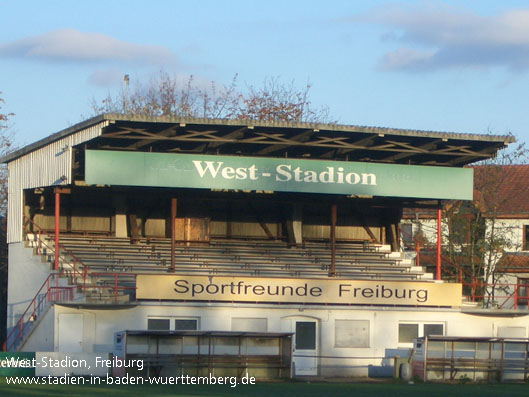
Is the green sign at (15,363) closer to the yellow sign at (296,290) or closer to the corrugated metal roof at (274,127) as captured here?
the yellow sign at (296,290)

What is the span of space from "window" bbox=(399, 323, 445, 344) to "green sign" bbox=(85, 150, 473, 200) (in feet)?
14.3

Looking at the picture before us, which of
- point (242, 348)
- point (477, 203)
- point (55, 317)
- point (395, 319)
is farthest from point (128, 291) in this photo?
point (477, 203)

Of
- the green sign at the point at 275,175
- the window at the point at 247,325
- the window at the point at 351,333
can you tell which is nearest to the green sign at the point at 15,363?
→ the green sign at the point at 275,175

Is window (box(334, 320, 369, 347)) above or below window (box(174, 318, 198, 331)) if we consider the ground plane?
below

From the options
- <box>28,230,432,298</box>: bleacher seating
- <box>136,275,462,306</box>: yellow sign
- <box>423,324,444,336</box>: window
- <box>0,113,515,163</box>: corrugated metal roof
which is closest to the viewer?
<box>0,113,515,163</box>: corrugated metal roof

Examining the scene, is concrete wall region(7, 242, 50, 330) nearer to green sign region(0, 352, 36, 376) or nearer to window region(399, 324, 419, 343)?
green sign region(0, 352, 36, 376)

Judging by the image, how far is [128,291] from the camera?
33.3m

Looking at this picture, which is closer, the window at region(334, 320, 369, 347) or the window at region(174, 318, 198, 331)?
the window at region(174, 318, 198, 331)

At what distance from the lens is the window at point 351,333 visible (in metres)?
33.7

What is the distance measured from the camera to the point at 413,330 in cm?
3431

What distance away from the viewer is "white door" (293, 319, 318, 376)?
33.3 m

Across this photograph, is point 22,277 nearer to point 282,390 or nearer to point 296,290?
point 296,290

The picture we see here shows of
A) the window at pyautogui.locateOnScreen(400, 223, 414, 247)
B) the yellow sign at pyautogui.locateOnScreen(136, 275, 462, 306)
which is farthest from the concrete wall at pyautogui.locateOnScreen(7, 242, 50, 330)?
the window at pyautogui.locateOnScreen(400, 223, 414, 247)

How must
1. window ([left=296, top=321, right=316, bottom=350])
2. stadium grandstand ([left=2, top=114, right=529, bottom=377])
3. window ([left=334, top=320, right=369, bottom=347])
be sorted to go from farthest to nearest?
window ([left=334, top=320, right=369, bottom=347])
window ([left=296, top=321, right=316, bottom=350])
stadium grandstand ([left=2, top=114, right=529, bottom=377])
